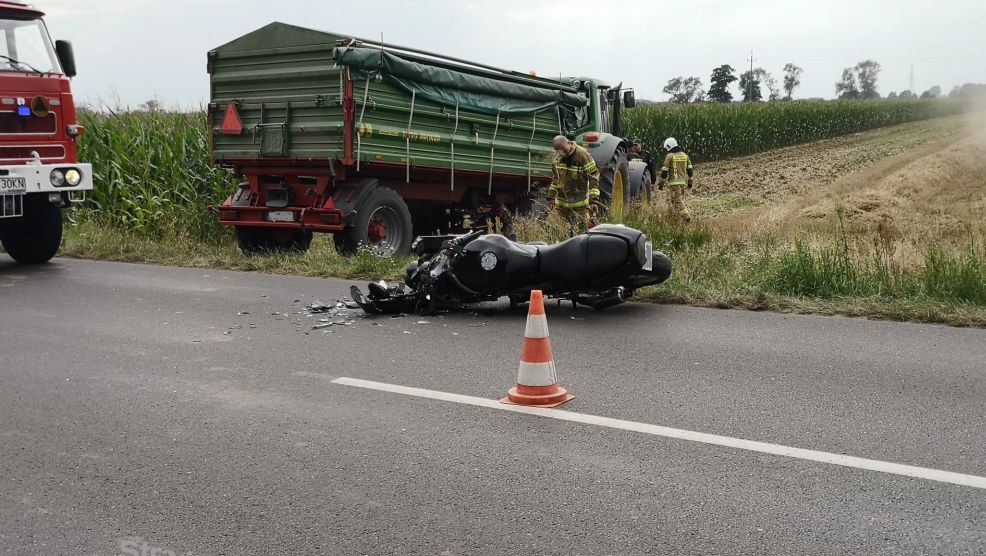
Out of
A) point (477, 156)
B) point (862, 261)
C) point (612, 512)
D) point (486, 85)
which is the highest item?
point (486, 85)

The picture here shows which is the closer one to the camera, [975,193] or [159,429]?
[159,429]

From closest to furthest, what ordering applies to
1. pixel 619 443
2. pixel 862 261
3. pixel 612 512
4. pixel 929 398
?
pixel 612 512, pixel 619 443, pixel 929 398, pixel 862 261

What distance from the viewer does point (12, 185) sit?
10164 mm

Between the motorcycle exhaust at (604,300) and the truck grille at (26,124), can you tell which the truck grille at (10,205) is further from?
the motorcycle exhaust at (604,300)

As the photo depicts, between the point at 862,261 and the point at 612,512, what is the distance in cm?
636

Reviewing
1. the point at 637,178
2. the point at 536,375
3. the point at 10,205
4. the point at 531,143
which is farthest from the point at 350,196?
the point at 536,375

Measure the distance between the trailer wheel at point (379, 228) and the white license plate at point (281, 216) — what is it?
1.96 feet

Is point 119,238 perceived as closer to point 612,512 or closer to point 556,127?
point 556,127

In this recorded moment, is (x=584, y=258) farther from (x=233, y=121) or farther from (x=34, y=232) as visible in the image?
(x=34, y=232)

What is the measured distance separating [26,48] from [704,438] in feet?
30.7

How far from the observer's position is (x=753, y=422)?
472 cm

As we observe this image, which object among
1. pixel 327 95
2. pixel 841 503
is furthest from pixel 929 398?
pixel 327 95

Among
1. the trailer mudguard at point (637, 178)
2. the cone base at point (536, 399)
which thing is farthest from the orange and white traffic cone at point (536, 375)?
the trailer mudguard at point (637, 178)

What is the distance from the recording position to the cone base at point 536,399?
5.06m
